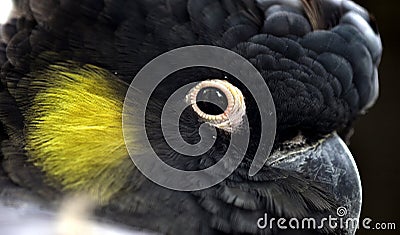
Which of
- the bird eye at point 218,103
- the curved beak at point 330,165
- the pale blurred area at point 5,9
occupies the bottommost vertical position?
the curved beak at point 330,165

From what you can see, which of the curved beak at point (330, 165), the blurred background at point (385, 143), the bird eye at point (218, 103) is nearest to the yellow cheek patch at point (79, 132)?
the bird eye at point (218, 103)

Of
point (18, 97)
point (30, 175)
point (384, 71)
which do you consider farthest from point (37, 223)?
point (384, 71)

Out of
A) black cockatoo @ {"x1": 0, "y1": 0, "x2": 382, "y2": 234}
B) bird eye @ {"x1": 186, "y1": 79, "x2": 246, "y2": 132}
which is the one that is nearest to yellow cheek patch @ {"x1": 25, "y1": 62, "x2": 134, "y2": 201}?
black cockatoo @ {"x1": 0, "y1": 0, "x2": 382, "y2": 234}

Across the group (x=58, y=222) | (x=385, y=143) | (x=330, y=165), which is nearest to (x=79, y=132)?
(x=58, y=222)

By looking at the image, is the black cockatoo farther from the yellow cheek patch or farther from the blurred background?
the blurred background

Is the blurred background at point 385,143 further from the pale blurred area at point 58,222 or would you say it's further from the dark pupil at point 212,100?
the pale blurred area at point 58,222

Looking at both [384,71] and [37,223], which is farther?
[384,71]

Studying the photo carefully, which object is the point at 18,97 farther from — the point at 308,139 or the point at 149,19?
the point at 308,139
